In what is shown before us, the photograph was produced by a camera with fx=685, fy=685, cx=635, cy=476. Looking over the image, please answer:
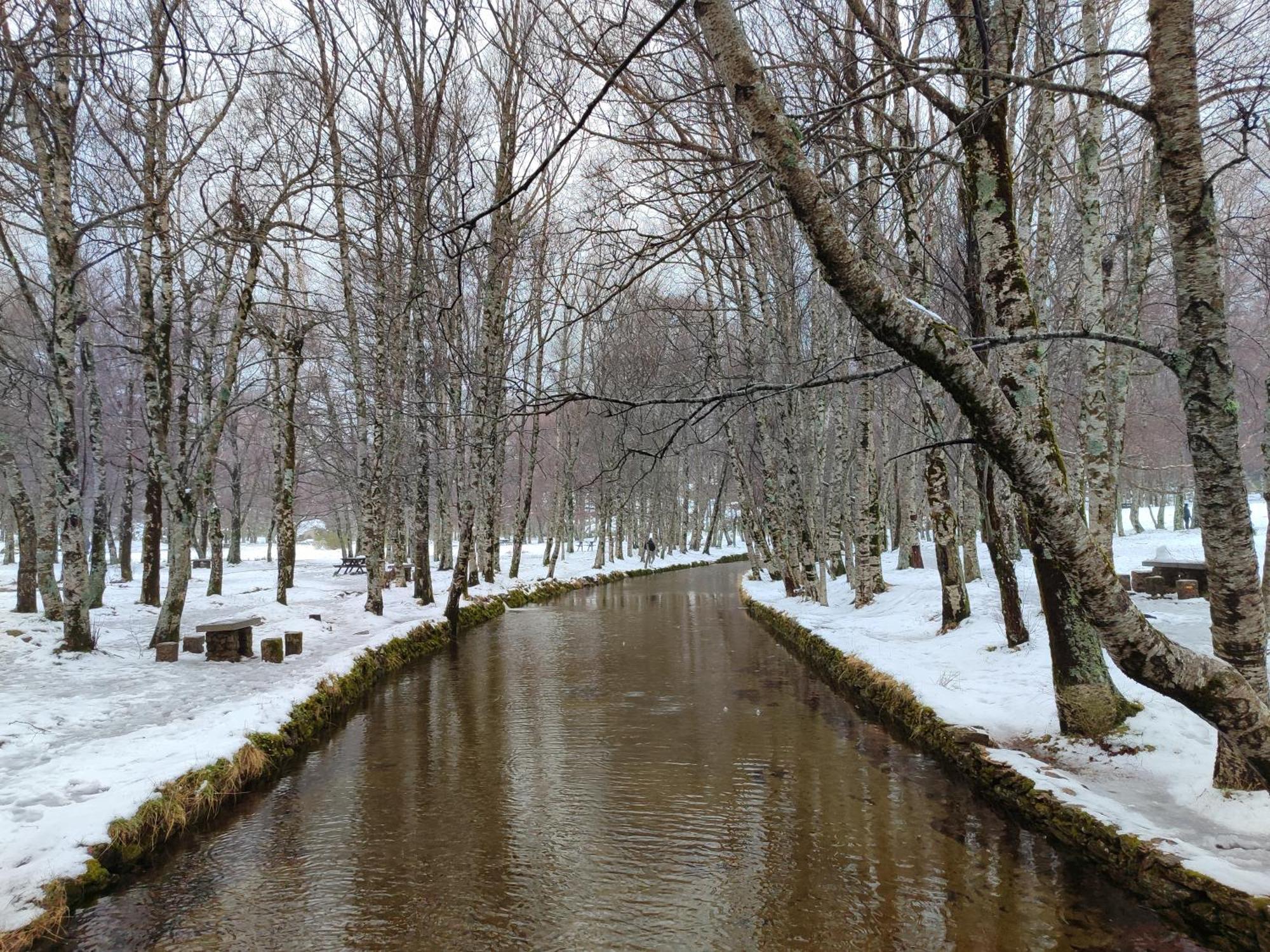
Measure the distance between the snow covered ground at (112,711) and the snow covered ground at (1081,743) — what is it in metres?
6.58

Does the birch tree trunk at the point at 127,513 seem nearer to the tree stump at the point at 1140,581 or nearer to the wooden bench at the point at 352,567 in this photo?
the wooden bench at the point at 352,567

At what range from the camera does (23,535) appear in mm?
13648

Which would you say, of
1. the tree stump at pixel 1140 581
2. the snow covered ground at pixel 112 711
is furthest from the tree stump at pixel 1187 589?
the snow covered ground at pixel 112 711

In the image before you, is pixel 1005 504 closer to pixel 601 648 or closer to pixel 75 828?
pixel 601 648

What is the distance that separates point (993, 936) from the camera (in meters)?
3.78

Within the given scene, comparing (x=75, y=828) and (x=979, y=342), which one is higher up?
(x=979, y=342)

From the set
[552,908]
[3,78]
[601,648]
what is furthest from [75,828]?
[601,648]

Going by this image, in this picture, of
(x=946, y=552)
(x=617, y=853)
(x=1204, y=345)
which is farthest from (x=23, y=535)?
(x=1204, y=345)

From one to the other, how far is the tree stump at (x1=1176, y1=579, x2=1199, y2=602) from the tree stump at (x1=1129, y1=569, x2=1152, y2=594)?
0.70 m

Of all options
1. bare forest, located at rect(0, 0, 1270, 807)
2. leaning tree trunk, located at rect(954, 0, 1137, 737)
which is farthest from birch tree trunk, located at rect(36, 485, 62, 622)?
leaning tree trunk, located at rect(954, 0, 1137, 737)

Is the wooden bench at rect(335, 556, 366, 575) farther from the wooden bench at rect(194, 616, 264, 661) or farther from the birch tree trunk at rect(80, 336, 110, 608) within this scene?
the wooden bench at rect(194, 616, 264, 661)

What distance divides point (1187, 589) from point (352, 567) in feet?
89.4

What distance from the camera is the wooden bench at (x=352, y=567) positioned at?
91.2ft

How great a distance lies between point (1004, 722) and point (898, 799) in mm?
1545
